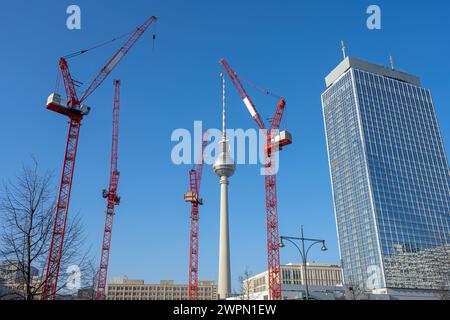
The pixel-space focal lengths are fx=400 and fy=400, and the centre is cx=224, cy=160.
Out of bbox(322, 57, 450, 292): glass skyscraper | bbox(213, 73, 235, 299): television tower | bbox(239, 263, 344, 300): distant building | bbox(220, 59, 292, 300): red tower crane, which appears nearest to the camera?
bbox(220, 59, 292, 300): red tower crane

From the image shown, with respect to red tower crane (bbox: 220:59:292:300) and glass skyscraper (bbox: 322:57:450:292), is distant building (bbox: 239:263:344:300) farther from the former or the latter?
red tower crane (bbox: 220:59:292:300)

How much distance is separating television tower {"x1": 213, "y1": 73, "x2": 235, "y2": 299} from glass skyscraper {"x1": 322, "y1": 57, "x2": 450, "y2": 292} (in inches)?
2334

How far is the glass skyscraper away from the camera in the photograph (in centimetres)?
16325

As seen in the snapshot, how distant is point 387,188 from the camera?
173 metres

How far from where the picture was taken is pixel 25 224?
887 inches

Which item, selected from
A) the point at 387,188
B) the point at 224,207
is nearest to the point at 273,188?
the point at 224,207

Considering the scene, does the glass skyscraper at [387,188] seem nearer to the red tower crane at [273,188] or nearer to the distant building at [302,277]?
the distant building at [302,277]

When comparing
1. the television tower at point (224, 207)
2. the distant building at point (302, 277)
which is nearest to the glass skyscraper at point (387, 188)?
the distant building at point (302, 277)

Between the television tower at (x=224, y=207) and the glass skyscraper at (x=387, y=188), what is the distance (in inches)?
2334

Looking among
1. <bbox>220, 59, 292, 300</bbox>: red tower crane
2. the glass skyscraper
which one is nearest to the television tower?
<bbox>220, 59, 292, 300</bbox>: red tower crane

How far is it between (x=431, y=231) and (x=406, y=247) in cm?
1684

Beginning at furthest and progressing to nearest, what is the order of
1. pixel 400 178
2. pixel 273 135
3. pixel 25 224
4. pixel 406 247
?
pixel 400 178 → pixel 406 247 → pixel 273 135 → pixel 25 224
